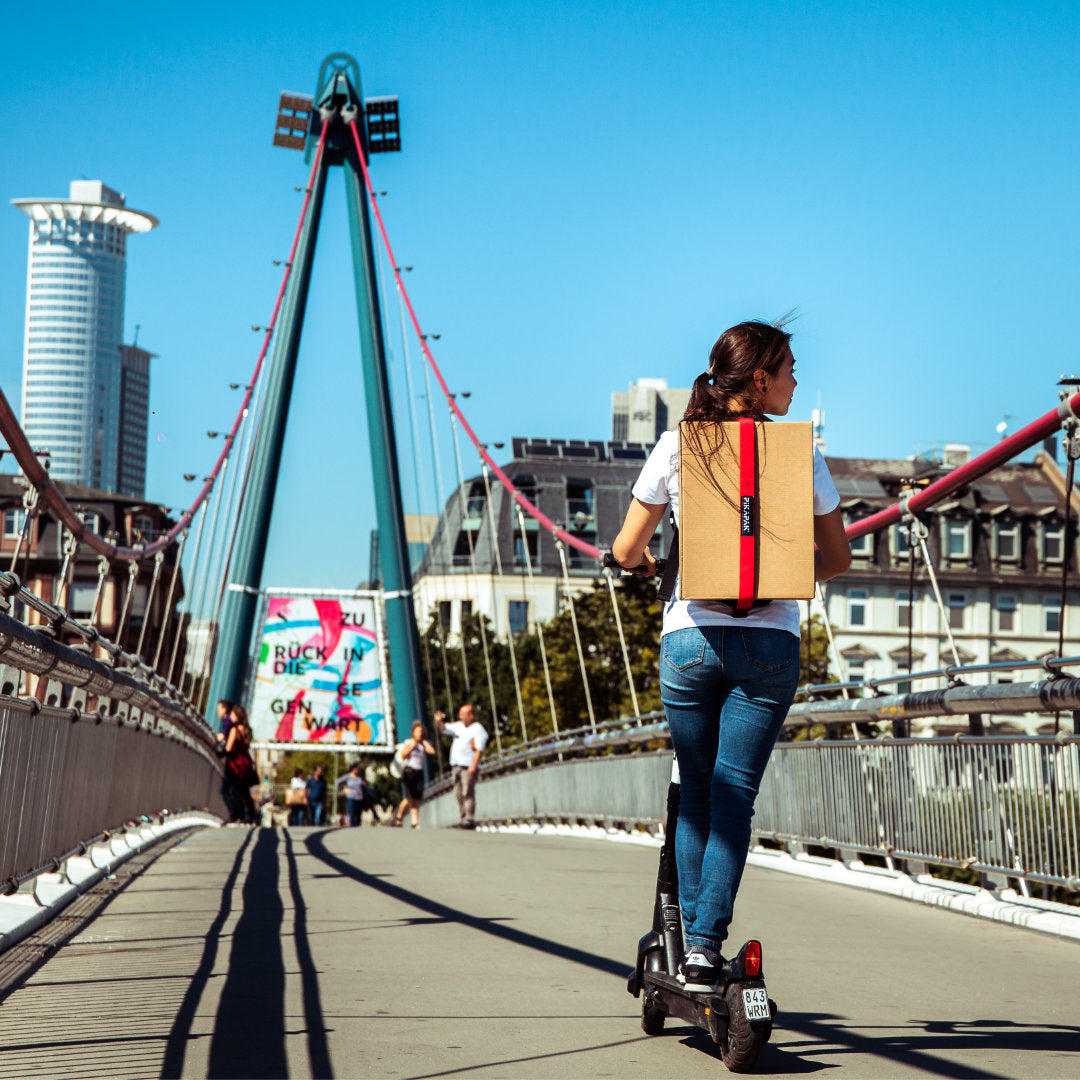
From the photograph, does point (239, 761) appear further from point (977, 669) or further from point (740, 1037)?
point (740, 1037)

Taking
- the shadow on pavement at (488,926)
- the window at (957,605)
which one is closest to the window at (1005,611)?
the window at (957,605)

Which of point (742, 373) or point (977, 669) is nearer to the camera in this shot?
point (742, 373)

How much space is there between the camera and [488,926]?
245 inches

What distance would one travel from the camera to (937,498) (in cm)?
1003

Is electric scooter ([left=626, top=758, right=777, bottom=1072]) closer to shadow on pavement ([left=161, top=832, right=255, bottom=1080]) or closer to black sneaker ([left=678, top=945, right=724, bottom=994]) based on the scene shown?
black sneaker ([left=678, top=945, right=724, bottom=994])

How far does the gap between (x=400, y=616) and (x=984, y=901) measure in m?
25.0

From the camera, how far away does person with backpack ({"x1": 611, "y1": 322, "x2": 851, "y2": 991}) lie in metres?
3.89

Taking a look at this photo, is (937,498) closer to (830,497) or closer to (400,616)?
(830,497)

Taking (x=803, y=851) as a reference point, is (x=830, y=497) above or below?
above

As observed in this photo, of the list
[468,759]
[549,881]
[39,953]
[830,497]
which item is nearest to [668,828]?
[830,497]

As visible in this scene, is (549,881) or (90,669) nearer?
(90,669)

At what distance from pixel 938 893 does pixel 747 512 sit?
13.4 ft

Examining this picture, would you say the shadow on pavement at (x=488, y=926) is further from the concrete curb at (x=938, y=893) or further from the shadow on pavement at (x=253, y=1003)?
the concrete curb at (x=938, y=893)

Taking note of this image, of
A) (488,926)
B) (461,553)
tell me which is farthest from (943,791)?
(461,553)
